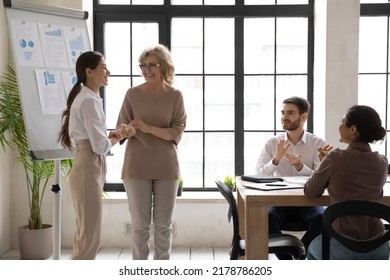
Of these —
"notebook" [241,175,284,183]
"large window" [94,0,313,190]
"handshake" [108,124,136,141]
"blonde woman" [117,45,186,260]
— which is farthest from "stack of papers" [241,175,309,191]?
"large window" [94,0,313,190]

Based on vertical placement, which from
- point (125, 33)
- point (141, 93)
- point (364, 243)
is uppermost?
point (125, 33)

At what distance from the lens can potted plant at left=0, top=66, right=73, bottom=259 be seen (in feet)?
15.6

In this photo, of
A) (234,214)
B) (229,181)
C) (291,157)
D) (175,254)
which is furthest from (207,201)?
(234,214)

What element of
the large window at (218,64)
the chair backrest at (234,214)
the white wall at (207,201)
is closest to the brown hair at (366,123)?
the chair backrest at (234,214)

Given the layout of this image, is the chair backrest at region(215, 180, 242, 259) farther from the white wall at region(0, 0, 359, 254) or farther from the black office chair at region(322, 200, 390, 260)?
the white wall at region(0, 0, 359, 254)

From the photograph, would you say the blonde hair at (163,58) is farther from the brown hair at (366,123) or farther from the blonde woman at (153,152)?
the brown hair at (366,123)

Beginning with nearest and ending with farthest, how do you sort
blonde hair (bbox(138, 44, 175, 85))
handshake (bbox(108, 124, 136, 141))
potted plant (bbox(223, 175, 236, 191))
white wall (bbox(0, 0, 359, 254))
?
1. handshake (bbox(108, 124, 136, 141))
2. blonde hair (bbox(138, 44, 175, 85))
3. white wall (bbox(0, 0, 359, 254))
4. potted plant (bbox(223, 175, 236, 191))

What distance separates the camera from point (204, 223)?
17.7ft

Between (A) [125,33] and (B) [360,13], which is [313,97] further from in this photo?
(A) [125,33]

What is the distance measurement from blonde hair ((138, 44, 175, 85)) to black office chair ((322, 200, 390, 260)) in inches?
61.6

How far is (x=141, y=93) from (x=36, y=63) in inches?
33.6

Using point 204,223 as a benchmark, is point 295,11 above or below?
above

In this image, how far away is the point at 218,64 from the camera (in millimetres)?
5680
